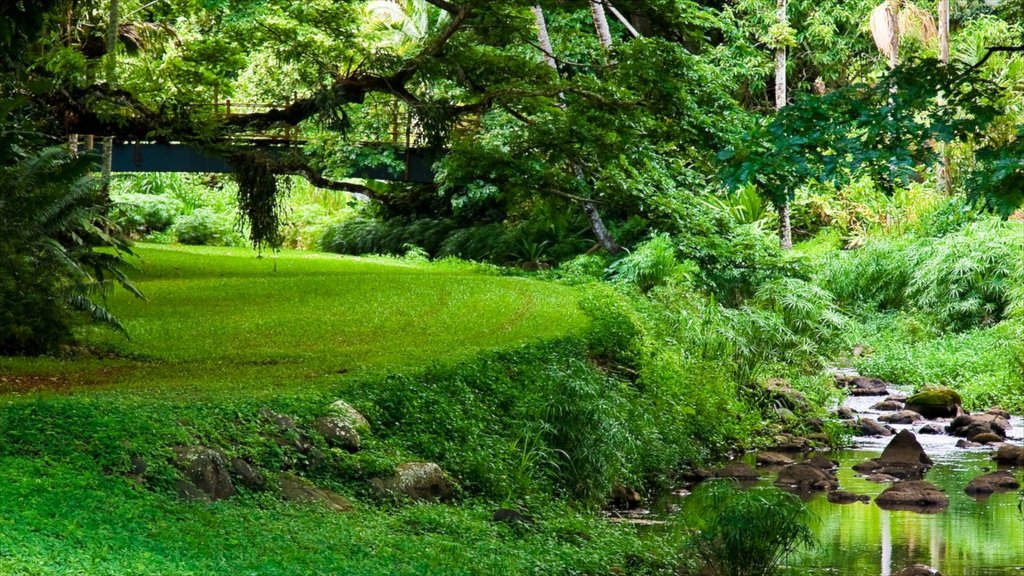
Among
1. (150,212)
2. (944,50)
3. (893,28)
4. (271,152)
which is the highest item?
(893,28)

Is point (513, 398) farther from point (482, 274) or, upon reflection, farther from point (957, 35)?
point (957, 35)

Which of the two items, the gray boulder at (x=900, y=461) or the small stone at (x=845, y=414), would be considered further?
the small stone at (x=845, y=414)

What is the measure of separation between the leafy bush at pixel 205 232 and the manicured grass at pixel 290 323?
9930mm

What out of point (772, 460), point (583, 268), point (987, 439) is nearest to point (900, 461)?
point (772, 460)

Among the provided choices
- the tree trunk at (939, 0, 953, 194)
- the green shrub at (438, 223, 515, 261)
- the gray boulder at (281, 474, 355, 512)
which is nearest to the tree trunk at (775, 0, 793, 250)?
the tree trunk at (939, 0, 953, 194)

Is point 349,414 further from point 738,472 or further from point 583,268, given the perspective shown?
point 583,268

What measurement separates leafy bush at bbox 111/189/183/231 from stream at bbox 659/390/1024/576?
26.7m

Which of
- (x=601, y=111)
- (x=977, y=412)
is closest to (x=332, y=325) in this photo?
(x=601, y=111)

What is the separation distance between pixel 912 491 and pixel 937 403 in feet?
19.9

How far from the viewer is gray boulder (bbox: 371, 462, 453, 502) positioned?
9820mm

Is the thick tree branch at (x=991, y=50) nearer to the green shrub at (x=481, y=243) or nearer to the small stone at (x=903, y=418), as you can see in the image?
the small stone at (x=903, y=418)

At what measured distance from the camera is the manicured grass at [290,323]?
11.7m

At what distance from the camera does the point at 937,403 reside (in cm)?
1828

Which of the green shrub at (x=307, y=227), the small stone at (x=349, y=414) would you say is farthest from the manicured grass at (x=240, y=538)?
the green shrub at (x=307, y=227)
